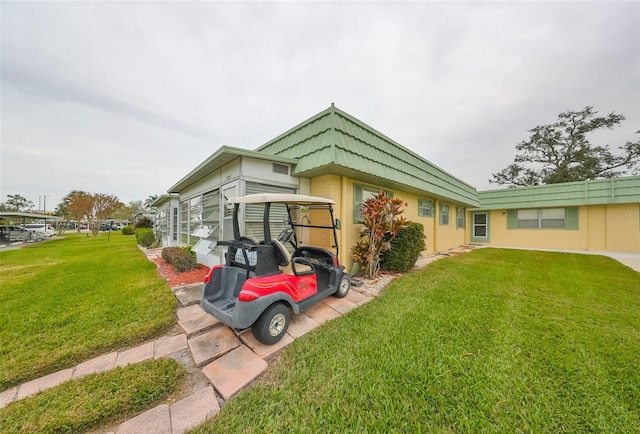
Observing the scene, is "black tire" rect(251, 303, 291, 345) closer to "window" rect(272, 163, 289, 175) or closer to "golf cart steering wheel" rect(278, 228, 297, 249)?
"golf cart steering wheel" rect(278, 228, 297, 249)

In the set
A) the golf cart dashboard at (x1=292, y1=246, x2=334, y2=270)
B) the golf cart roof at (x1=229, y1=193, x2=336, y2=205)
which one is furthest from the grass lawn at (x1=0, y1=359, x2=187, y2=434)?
the golf cart dashboard at (x1=292, y1=246, x2=334, y2=270)

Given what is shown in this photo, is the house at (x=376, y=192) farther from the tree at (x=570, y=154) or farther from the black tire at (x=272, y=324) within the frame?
the tree at (x=570, y=154)

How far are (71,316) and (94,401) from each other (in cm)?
237

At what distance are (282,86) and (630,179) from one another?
15.5m

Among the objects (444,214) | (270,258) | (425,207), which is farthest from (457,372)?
(444,214)

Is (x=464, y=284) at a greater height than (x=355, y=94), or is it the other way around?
(x=355, y=94)

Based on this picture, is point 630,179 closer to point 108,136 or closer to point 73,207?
point 108,136

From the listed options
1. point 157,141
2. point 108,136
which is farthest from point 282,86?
point 108,136

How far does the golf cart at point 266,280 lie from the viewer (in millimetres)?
2475

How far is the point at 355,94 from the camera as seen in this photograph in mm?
8648

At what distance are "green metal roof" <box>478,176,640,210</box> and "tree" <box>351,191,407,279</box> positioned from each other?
10.8 meters

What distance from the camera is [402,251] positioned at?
569cm

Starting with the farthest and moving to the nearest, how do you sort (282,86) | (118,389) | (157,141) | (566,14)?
(157,141) → (282,86) → (566,14) → (118,389)

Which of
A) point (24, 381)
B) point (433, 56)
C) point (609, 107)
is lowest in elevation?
point (24, 381)
